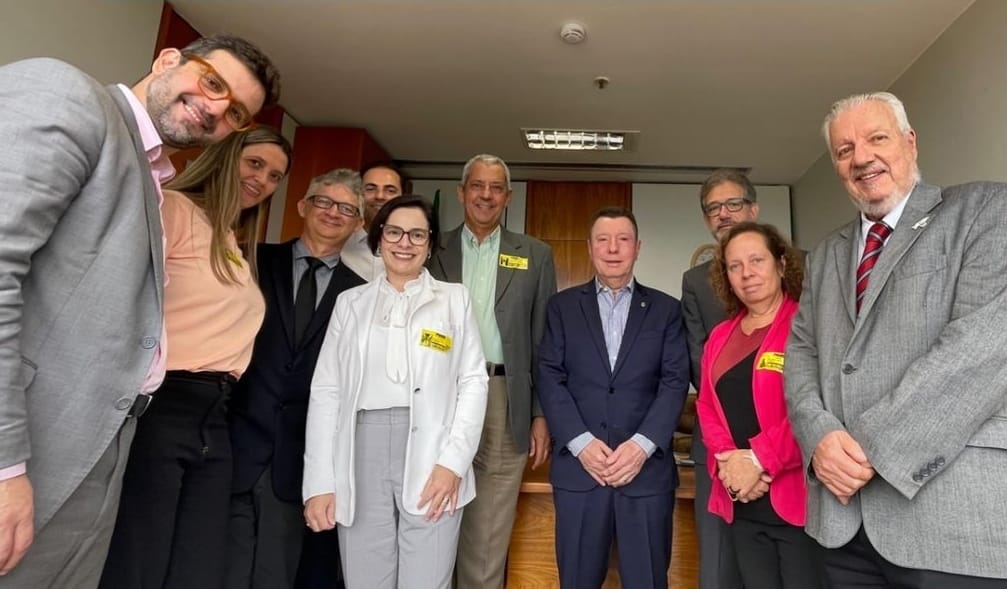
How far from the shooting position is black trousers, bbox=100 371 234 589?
1299 millimetres

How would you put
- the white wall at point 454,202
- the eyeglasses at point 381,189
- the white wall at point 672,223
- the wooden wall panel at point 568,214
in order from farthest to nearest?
1. the white wall at point 454,202
2. the wooden wall panel at point 568,214
3. the white wall at point 672,223
4. the eyeglasses at point 381,189

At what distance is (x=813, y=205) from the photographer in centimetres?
495

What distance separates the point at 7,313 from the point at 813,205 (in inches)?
220

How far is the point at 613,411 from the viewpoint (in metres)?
1.93

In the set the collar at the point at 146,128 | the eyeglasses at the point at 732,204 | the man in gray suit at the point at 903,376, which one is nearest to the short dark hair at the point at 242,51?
the collar at the point at 146,128

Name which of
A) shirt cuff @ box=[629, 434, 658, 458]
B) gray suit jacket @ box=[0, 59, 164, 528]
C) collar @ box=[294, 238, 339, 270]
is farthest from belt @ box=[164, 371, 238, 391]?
shirt cuff @ box=[629, 434, 658, 458]

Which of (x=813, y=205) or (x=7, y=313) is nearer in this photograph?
(x=7, y=313)

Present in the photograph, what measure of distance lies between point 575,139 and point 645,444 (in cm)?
331

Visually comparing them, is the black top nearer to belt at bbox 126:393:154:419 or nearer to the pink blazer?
the pink blazer

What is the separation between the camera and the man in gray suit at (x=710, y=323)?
1.83 m

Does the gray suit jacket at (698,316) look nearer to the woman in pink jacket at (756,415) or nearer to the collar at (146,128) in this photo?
the woman in pink jacket at (756,415)

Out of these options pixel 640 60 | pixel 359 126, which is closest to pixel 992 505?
pixel 640 60

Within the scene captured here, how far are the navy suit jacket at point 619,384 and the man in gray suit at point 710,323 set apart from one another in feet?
0.31

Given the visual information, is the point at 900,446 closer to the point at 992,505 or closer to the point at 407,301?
the point at 992,505
